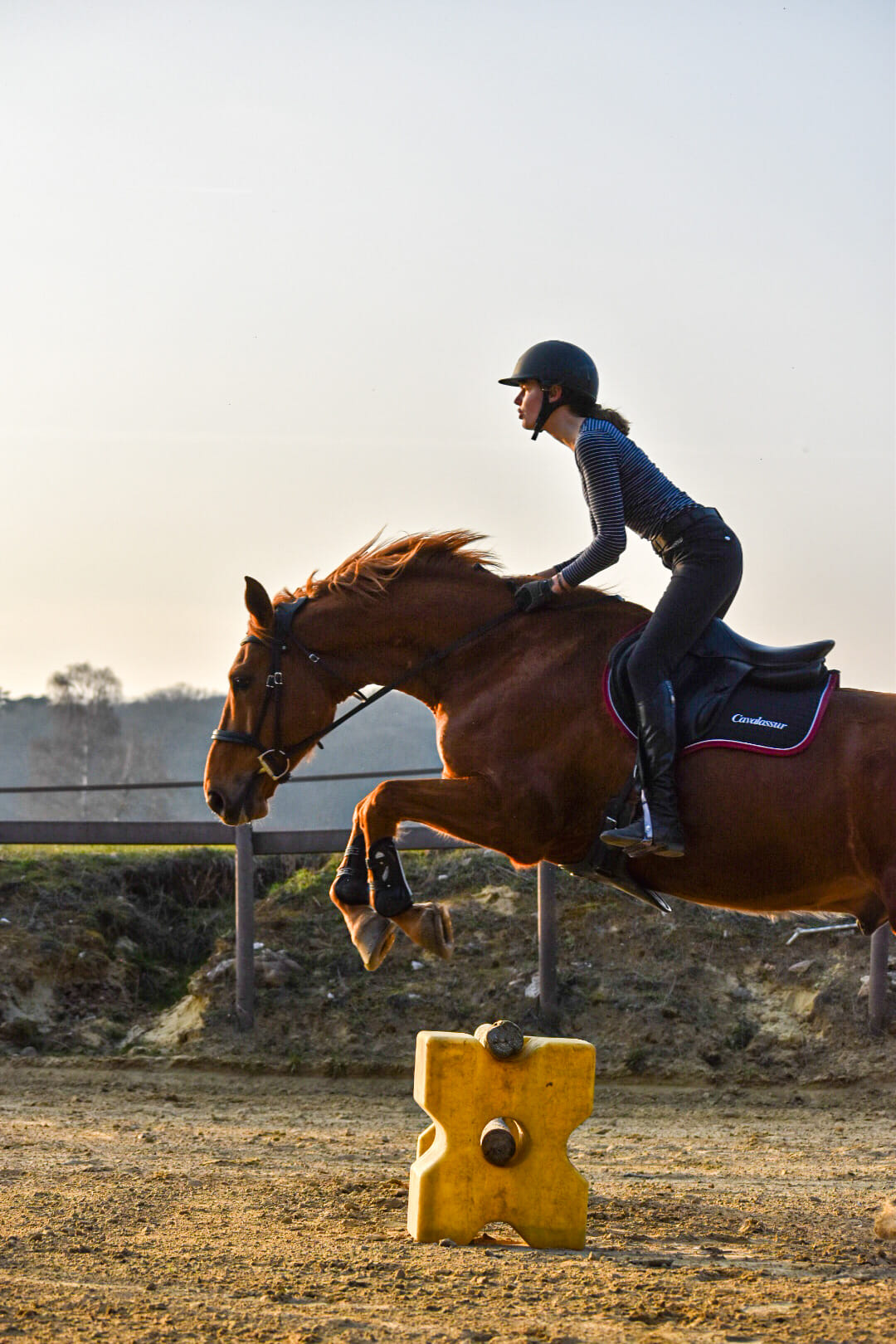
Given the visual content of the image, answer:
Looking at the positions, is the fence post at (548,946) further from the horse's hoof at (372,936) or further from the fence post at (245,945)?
the horse's hoof at (372,936)

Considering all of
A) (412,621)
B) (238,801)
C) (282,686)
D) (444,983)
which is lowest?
(444,983)

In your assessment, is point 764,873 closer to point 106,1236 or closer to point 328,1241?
point 328,1241

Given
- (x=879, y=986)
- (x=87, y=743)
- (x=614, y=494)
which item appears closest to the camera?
(x=614, y=494)

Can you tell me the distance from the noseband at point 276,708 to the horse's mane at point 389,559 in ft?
0.80

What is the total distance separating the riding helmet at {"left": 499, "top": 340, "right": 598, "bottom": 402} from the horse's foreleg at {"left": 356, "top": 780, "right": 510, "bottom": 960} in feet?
6.18

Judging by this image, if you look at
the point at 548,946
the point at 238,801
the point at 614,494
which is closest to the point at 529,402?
the point at 614,494

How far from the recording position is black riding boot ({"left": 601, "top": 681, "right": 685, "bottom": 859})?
515 centimetres

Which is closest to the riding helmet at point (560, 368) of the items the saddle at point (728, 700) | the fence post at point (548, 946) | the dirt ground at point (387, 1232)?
the saddle at point (728, 700)

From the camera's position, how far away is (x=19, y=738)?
56344 millimetres

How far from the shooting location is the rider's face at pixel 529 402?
5.88 metres

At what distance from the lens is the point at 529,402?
5.91m

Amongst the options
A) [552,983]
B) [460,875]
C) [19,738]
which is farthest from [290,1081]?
[19,738]

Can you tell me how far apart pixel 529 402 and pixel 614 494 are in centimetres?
65

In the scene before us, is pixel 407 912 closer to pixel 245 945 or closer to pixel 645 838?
pixel 645 838
